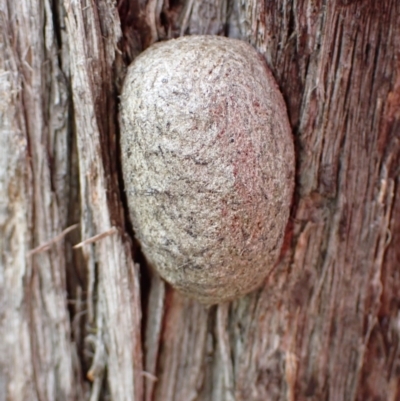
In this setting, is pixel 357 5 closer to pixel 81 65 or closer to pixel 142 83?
pixel 142 83

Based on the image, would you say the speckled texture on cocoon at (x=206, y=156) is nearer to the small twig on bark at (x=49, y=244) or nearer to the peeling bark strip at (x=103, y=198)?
the peeling bark strip at (x=103, y=198)

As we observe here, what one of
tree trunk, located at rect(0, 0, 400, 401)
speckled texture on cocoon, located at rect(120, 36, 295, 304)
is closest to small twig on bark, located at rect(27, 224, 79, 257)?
tree trunk, located at rect(0, 0, 400, 401)

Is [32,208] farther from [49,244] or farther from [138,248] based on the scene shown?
[138,248]

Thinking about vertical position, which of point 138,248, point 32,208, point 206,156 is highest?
point 206,156

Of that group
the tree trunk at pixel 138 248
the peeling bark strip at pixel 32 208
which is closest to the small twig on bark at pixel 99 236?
the tree trunk at pixel 138 248

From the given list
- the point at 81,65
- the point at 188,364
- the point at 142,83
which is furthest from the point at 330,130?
the point at 188,364

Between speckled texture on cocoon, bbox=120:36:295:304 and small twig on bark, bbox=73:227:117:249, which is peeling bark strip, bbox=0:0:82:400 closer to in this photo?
small twig on bark, bbox=73:227:117:249

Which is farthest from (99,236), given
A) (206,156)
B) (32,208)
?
(206,156)
